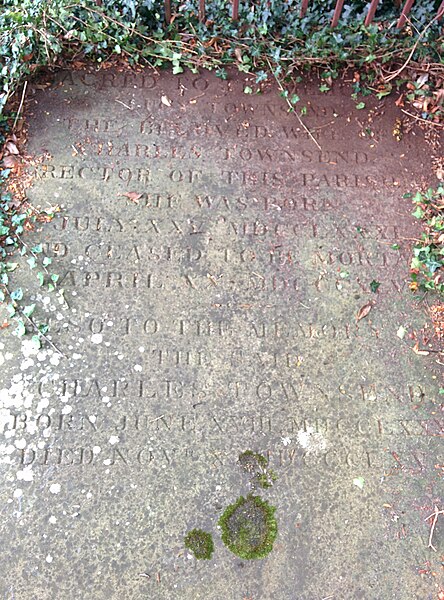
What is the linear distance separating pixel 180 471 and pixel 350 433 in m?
0.76

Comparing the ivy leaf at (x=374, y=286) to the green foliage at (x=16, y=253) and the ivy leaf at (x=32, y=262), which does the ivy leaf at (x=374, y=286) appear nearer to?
the green foliage at (x=16, y=253)

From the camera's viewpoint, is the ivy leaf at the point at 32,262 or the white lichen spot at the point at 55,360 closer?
the white lichen spot at the point at 55,360

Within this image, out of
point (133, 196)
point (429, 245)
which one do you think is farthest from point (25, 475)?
point (429, 245)

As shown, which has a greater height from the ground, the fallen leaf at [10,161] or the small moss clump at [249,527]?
the fallen leaf at [10,161]

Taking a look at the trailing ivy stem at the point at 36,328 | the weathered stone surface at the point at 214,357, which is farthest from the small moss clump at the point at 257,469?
the trailing ivy stem at the point at 36,328

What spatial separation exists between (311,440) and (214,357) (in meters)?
0.57

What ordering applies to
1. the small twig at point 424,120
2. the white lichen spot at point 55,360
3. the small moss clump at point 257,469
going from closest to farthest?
the small moss clump at point 257,469 < the white lichen spot at point 55,360 < the small twig at point 424,120

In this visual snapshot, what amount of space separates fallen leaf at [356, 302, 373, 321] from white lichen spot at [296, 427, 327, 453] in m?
0.60

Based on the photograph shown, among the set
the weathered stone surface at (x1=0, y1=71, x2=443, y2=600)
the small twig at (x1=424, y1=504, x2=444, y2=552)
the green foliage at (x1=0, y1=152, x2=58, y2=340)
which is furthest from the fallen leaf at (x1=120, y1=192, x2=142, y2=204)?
the small twig at (x1=424, y1=504, x2=444, y2=552)

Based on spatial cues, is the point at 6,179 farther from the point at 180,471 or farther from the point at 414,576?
the point at 414,576

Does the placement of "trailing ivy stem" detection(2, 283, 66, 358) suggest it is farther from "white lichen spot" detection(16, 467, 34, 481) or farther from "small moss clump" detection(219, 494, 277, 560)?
"small moss clump" detection(219, 494, 277, 560)

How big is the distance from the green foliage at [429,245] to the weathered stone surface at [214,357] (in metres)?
0.07

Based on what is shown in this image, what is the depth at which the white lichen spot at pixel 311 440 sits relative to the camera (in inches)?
101

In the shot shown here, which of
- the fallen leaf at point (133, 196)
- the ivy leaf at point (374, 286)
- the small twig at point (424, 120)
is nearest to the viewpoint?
the ivy leaf at point (374, 286)
